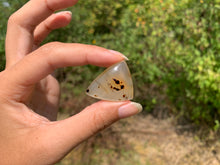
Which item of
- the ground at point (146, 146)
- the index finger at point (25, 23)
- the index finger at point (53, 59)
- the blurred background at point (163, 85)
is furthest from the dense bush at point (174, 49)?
the index finger at point (53, 59)

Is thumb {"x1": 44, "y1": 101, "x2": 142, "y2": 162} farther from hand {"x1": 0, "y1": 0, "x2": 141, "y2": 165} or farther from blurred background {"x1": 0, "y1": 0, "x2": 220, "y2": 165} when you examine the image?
Result: blurred background {"x1": 0, "y1": 0, "x2": 220, "y2": 165}

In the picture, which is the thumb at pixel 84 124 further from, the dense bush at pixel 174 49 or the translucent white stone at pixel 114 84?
the dense bush at pixel 174 49

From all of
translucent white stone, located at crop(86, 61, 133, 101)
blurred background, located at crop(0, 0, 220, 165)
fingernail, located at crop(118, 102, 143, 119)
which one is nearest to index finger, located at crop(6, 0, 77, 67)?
translucent white stone, located at crop(86, 61, 133, 101)

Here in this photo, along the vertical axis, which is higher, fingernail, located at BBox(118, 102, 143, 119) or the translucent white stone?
the translucent white stone

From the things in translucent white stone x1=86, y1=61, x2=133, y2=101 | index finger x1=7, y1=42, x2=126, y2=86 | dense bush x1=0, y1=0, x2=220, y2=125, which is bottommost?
dense bush x1=0, y1=0, x2=220, y2=125

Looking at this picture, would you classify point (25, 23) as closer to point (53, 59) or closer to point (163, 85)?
point (53, 59)

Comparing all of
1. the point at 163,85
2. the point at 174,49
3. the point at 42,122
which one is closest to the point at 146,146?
the point at 163,85
